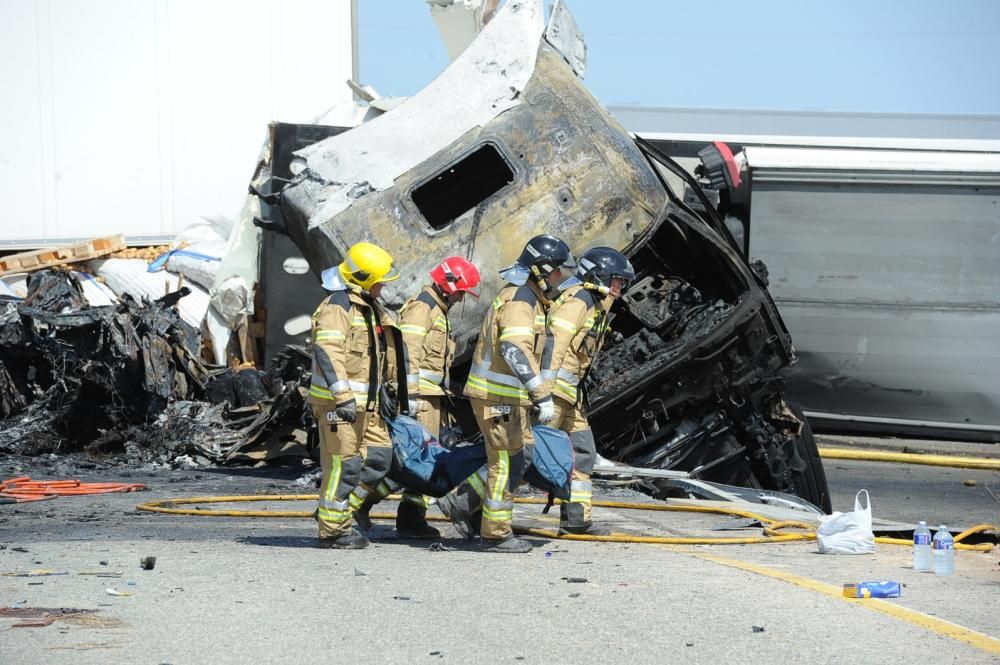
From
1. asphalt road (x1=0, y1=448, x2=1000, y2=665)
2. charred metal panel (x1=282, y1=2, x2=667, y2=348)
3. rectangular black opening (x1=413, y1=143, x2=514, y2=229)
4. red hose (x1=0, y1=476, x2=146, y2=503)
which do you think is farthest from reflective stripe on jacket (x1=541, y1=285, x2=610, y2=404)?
red hose (x1=0, y1=476, x2=146, y2=503)

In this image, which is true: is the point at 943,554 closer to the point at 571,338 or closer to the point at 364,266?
the point at 571,338

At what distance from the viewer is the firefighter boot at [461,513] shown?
7344mm

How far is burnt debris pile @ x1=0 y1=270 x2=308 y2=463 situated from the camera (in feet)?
38.1

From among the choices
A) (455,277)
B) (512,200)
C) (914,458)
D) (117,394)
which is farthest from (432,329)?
(914,458)

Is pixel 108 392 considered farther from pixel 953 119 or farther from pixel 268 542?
pixel 953 119

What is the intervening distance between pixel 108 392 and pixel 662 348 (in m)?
4.92

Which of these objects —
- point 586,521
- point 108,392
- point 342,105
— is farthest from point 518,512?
point 342,105

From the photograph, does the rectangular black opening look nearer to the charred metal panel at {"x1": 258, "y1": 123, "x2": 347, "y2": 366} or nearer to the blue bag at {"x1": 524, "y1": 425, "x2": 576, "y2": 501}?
the blue bag at {"x1": 524, "y1": 425, "x2": 576, "y2": 501}

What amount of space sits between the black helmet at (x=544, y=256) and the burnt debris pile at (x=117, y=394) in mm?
4162

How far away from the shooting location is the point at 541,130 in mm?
9602

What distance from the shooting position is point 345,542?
7.09 metres

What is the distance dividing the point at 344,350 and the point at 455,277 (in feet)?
6.08

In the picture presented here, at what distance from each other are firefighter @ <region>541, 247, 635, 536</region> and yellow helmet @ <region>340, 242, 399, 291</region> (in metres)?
1.02

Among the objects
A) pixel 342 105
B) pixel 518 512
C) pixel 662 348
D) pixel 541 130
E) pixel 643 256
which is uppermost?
pixel 342 105
